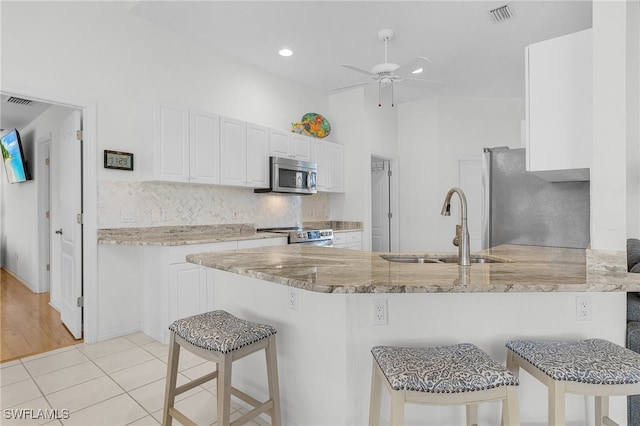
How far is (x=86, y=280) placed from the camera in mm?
3092

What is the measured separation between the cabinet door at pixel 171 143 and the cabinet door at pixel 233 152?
0.43m

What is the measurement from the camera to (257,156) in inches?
167

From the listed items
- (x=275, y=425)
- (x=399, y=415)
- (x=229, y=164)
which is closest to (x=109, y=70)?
(x=229, y=164)

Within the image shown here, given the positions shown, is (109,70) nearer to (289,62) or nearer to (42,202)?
(289,62)

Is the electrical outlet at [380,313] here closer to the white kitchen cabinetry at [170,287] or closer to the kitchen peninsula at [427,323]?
the kitchen peninsula at [427,323]

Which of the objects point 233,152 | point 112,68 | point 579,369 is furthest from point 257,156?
point 579,369

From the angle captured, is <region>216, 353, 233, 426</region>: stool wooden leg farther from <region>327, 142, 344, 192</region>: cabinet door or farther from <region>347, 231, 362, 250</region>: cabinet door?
<region>327, 142, 344, 192</region>: cabinet door

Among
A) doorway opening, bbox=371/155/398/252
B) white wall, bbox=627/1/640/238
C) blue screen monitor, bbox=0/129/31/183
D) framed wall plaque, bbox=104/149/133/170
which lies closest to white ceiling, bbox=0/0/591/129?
blue screen monitor, bbox=0/129/31/183

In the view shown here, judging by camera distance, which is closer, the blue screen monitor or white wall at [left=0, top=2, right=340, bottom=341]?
white wall at [left=0, top=2, right=340, bottom=341]

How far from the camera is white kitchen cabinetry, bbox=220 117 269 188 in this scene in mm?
3873

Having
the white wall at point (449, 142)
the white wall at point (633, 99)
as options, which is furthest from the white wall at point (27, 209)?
the white wall at point (449, 142)

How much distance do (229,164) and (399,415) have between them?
10.8 feet

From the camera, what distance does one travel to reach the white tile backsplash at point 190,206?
128 inches

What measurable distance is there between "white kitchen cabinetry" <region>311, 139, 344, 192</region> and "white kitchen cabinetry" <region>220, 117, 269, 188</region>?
0.95m
